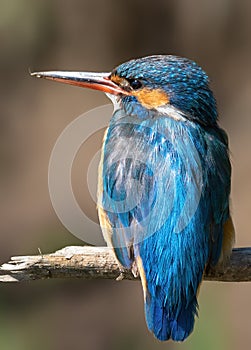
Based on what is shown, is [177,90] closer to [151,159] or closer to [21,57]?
[151,159]

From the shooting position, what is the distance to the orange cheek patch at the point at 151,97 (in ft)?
10.5

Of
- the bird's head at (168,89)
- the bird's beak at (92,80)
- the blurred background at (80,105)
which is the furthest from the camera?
the blurred background at (80,105)

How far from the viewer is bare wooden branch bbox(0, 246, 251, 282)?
292cm

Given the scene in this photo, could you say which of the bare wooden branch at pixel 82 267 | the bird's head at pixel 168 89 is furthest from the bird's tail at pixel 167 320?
the bird's head at pixel 168 89

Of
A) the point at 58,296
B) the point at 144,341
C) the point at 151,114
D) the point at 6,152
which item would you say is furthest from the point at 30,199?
the point at 151,114

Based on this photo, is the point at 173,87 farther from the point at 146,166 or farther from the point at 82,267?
the point at 82,267

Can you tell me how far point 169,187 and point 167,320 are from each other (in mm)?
400

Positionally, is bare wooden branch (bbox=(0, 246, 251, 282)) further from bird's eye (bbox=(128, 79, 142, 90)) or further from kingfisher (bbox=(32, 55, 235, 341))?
bird's eye (bbox=(128, 79, 142, 90))

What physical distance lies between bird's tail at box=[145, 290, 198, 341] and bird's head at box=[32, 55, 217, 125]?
626mm

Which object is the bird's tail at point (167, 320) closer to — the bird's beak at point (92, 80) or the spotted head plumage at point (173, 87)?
the spotted head plumage at point (173, 87)

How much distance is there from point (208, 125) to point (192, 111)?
3.1 inches

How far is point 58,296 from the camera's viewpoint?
18.9 ft

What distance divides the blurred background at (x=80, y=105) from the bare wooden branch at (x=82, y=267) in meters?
2.47

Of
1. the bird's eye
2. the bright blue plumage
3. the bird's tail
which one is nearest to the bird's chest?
the bright blue plumage
